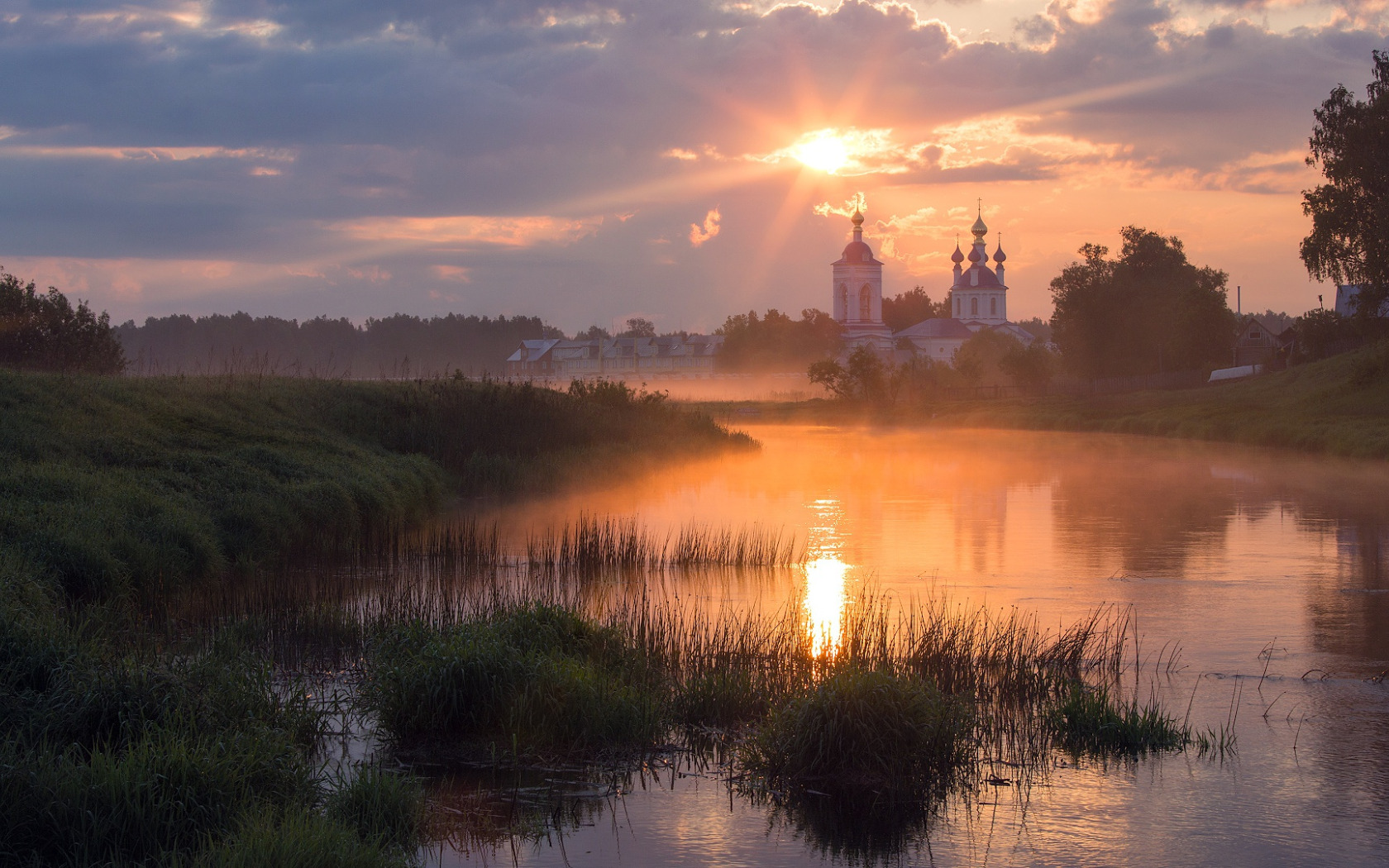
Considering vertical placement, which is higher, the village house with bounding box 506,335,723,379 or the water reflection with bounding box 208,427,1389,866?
the village house with bounding box 506,335,723,379

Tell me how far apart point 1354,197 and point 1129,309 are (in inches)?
1164

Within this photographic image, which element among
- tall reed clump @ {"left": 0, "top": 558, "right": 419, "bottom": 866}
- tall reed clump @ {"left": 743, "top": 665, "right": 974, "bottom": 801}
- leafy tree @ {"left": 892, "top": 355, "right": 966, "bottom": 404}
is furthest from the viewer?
leafy tree @ {"left": 892, "top": 355, "right": 966, "bottom": 404}

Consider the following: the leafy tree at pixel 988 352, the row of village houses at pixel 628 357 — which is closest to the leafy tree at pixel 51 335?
the leafy tree at pixel 988 352

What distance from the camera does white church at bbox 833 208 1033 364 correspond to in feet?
386

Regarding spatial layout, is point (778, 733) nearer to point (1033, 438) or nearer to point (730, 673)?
point (730, 673)

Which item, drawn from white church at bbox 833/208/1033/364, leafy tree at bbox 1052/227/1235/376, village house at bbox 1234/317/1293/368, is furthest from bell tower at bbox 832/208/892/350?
leafy tree at bbox 1052/227/1235/376

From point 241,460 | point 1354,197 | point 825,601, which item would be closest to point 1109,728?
point 825,601

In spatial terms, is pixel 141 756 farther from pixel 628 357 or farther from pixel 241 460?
pixel 628 357

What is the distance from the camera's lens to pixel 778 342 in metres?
107

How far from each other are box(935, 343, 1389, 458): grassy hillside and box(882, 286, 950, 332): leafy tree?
283 feet

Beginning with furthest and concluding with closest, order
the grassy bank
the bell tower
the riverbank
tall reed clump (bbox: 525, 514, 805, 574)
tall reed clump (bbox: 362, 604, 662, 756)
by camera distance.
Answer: the bell tower, the riverbank, tall reed clump (bbox: 525, 514, 805, 574), tall reed clump (bbox: 362, 604, 662, 756), the grassy bank

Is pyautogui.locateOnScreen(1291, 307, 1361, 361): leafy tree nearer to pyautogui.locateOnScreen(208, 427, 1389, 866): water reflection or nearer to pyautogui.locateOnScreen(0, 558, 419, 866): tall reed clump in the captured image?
pyautogui.locateOnScreen(208, 427, 1389, 866): water reflection

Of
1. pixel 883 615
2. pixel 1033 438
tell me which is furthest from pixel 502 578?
pixel 1033 438

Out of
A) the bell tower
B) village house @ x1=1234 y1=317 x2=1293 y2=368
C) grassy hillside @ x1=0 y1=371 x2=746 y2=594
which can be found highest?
the bell tower
